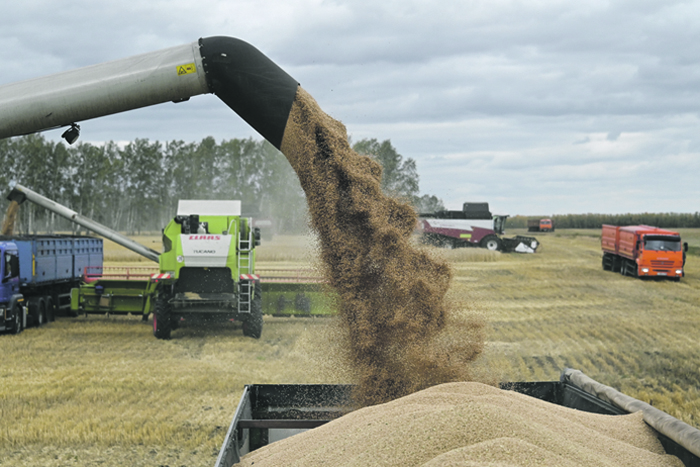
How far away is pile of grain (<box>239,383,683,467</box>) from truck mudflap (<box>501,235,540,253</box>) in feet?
97.4

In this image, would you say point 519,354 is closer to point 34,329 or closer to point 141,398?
point 141,398

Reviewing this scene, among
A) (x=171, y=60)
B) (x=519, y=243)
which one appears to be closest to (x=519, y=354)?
(x=171, y=60)

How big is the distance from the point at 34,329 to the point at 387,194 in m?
9.79

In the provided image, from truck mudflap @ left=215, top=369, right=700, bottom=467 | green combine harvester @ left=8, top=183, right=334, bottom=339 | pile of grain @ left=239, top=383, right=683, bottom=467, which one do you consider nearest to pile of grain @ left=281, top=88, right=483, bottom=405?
truck mudflap @ left=215, top=369, right=700, bottom=467

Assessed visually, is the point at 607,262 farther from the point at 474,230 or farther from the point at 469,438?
the point at 469,438

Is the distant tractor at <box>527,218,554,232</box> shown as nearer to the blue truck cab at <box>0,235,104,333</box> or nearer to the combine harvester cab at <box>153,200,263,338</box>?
the blue truck cab at <box>0,235,104,333</box>

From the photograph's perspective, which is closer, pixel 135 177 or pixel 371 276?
pixel 371 276

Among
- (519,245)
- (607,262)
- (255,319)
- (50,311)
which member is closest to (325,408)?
(255,319)

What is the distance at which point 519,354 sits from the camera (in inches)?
374

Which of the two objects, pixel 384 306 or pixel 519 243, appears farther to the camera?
pixel 519 243

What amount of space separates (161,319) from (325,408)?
686cm

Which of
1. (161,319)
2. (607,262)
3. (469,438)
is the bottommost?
(161,319)

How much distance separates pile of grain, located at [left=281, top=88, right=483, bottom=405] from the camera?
4824 millimetres

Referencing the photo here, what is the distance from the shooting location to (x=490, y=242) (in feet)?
107
